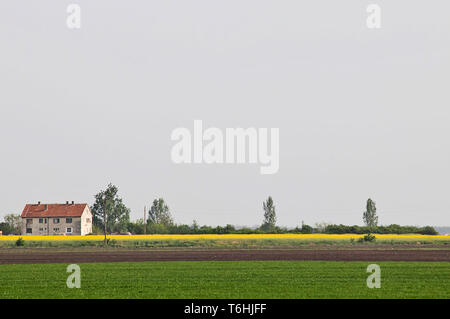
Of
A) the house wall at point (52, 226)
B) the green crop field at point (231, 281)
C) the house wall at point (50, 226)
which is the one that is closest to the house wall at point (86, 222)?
the house wall at point (52, 226)

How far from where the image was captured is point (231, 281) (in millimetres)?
29672

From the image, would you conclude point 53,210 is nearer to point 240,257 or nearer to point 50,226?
point 50,226

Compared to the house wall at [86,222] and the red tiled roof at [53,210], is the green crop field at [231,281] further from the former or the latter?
the red tiled roof at [53,210]

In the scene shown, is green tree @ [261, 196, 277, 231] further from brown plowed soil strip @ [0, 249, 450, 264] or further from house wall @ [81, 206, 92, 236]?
brown plowed soil strip @ [0, 249, 450, 264]

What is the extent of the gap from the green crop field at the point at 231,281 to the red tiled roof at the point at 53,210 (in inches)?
3503

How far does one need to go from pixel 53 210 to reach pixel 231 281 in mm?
107040

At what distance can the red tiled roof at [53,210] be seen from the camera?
128 m

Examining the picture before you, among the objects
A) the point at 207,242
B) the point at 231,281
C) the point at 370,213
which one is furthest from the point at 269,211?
the point at 231,281

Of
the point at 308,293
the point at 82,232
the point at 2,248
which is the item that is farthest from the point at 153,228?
the point at 308,293

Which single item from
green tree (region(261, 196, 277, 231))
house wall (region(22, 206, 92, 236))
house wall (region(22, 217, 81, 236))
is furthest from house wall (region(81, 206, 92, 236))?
green tree (region(261, 196, 277, 231))

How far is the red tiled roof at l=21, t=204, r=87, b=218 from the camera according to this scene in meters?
128
